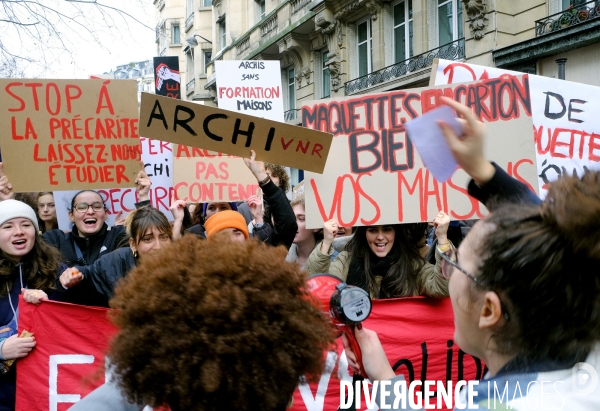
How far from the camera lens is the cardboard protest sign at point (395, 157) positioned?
10.3 ft

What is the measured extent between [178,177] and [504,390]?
3.78 meters

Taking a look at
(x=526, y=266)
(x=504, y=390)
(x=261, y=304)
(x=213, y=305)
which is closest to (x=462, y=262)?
(x=526, y=266)

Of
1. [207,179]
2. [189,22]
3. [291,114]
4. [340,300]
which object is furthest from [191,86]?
[340,300]

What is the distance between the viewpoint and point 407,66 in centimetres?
1398

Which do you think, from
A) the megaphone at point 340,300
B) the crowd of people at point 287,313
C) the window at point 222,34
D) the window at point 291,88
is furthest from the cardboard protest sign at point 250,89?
the window at point 222,34

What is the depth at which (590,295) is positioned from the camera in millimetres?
1104

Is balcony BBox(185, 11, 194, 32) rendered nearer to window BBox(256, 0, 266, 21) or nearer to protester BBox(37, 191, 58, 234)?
window BBox(256, 0, 266, 21)

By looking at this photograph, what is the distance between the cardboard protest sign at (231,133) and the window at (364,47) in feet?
43.6

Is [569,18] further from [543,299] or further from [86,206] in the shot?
[543,299]

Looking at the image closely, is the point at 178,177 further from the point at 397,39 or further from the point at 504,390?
the point at 397,39

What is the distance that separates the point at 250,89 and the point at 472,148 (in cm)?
426

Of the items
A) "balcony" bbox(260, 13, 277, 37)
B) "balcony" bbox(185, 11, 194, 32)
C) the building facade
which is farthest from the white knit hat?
"balcony" bbox(185, 11, 194, 32)

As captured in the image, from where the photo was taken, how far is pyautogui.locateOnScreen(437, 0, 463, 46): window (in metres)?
12.7

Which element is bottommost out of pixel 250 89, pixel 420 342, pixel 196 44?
pixel 420 342
